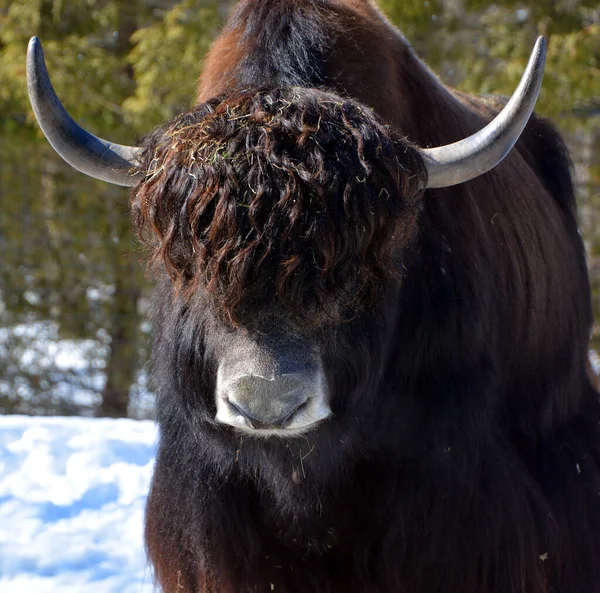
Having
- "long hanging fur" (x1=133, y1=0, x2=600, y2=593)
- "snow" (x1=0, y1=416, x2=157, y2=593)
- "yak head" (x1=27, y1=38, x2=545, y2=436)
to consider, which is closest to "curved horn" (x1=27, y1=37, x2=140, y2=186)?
"yak head" (x1=27, y1=38, x2=545, y2=436)

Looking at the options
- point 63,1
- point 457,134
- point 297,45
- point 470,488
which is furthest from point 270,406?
point 63,1

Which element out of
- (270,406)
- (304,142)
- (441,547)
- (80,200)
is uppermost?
(304,142)

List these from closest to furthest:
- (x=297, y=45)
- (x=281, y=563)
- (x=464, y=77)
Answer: (x=297, y=45), (x=281, y=563), (x=464, y=77)

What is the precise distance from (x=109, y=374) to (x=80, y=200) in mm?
1847

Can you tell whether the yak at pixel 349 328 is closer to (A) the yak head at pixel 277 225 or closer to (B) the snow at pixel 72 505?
(A) the yak head at pixel 277 225

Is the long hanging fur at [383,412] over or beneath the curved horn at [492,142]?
beneath

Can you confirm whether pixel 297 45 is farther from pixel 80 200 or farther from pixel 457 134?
pixel 80 200

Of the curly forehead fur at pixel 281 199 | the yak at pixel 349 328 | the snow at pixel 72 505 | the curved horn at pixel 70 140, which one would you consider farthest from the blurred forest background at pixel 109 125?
the curly forehead fur at pixel 281 199

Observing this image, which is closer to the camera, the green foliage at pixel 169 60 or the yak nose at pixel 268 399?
the yak nose at pixel 268 399

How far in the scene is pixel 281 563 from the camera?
3.29 meters

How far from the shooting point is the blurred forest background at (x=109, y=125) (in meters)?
7.76

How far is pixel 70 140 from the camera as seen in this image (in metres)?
2.80

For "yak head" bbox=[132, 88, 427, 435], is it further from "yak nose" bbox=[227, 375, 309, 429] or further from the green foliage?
the green foliage

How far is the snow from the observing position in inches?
164
